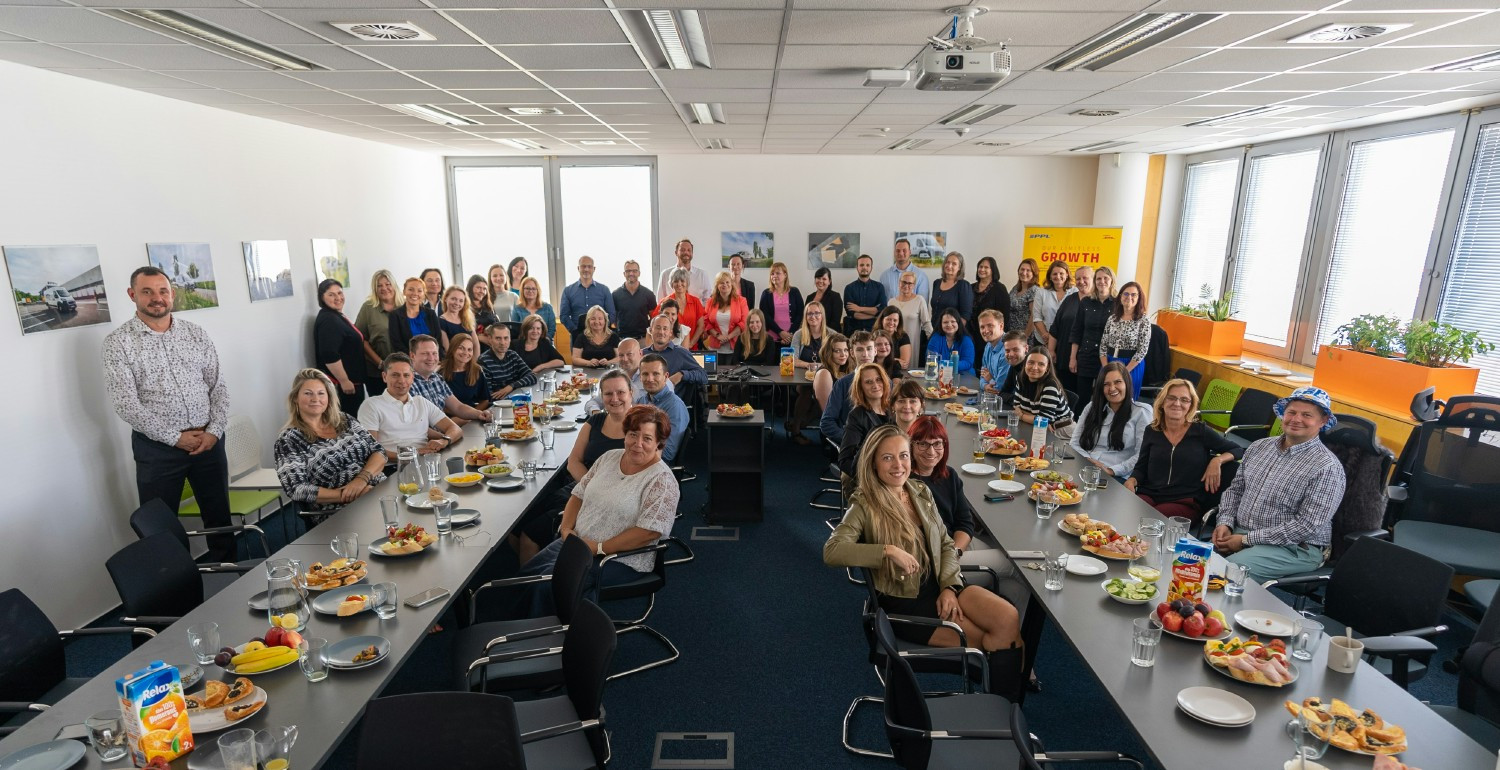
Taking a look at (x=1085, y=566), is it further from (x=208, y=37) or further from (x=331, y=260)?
(x=331, y=260)

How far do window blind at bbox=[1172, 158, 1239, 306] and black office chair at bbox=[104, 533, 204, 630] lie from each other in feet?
35.4

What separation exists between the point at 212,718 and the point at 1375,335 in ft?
26.7

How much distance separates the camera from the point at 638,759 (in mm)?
3527

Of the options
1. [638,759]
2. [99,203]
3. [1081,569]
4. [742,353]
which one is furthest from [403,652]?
[742,353]

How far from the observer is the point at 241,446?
584 cm

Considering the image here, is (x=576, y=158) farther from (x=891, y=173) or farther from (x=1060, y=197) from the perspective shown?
(x=1060, y=197)

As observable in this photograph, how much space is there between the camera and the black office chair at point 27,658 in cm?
286

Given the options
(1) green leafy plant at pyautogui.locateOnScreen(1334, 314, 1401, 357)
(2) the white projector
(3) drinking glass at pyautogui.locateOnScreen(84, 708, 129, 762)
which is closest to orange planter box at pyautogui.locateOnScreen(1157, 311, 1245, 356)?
(1) green leafy plant at pyautogui.locateOnScreen(1334, 314, 1401, 357)

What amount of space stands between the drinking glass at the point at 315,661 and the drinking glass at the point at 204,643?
0.32 meters

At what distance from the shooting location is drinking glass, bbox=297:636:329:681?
8.24ft

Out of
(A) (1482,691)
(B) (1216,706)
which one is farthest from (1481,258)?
(B) (1216,706)

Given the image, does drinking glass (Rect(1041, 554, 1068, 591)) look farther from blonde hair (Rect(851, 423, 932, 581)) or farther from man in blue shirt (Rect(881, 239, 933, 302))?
man in blue shirt (Rect(881, 239, 933, 302))

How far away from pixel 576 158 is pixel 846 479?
8330 mm

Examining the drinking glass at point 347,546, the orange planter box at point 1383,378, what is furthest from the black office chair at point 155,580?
the orange planter box at point 1383,378
